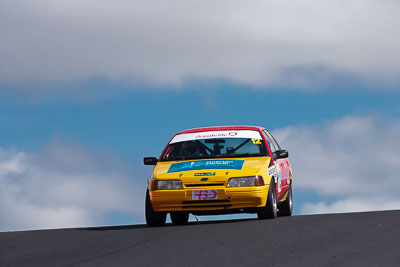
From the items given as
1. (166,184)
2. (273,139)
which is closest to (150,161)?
(166,184)

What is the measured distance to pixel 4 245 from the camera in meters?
10.8

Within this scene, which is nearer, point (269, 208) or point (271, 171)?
point (269, 208)

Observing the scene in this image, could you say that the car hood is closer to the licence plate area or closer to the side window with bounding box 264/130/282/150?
the licence plate area

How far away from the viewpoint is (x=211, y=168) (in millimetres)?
12102

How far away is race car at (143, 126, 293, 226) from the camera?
11883 mm

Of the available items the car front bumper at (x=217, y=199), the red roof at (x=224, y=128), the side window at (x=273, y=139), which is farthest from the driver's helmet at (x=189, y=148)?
the side window at (x=273, y=139)

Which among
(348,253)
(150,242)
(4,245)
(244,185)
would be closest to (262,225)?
(244,185)

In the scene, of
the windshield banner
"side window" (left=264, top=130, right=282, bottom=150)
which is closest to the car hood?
the windshield banner

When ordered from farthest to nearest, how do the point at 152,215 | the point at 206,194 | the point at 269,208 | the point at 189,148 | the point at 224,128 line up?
the point at 224,128 → the point at 189,148 → the point at 152,215 → the point at 269,208 → the point at 206,194

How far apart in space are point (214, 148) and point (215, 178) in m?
1.56

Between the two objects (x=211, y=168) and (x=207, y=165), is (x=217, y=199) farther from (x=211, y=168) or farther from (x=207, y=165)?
(x=207, y=165)

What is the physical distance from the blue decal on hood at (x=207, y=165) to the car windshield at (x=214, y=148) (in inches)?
25.1

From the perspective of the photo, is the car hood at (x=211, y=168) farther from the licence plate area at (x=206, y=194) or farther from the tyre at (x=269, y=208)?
the tyre at (x=269, y=208)

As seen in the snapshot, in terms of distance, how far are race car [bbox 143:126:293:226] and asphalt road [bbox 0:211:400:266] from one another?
41 cm
